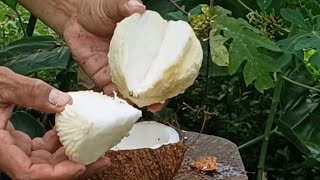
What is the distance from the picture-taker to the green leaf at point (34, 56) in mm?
2254

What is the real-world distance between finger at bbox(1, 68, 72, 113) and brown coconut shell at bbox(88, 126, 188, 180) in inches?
8.7

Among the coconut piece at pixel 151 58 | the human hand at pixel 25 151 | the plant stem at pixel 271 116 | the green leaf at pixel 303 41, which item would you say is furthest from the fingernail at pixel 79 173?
the plant stem at pixel 271 116

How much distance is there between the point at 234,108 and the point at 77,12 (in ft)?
3.50

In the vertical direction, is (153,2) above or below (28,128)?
above

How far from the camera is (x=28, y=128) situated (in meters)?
2.09

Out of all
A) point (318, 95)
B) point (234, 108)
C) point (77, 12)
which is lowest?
point (234, 108)

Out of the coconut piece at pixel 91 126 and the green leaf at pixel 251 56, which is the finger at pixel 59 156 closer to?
the coconut piece at pixel 91 126

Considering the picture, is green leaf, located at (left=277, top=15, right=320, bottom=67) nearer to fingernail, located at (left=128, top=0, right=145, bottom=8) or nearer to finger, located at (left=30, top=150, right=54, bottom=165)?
fingernail, located at (left=128, top=0, right=145, bottom=8)

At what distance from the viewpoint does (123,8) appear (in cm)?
163

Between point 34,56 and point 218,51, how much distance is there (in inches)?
28.3

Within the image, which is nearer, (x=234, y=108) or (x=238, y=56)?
(x=238, y=56)

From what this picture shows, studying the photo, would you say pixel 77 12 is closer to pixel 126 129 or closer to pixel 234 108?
pixel 126 129

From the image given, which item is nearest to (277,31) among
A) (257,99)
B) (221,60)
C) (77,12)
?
(221,60)

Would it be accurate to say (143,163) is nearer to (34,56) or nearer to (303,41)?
(303,41)
